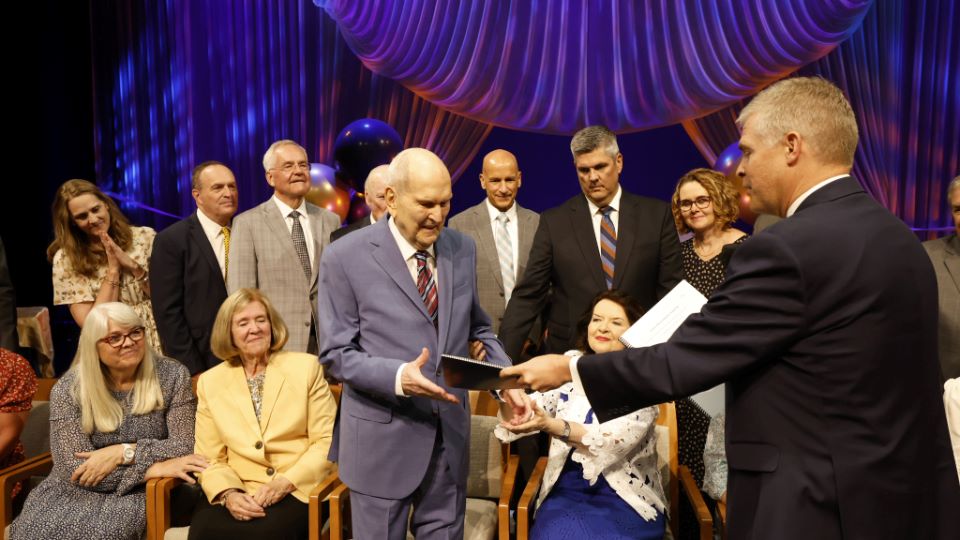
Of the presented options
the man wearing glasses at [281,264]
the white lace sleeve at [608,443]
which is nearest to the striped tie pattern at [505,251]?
the man wearing glasses at [281,264]

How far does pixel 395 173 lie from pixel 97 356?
169 cm

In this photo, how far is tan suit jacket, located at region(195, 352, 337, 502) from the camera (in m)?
3.06

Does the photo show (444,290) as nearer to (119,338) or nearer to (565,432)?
(565,432)

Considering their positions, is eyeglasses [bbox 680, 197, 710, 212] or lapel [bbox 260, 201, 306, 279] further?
lapel [bbox 260, 201, 306, 279]

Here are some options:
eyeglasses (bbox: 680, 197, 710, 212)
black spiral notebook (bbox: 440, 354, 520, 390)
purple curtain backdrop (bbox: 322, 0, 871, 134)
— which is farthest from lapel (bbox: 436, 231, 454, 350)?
purple curtain backdrop (bbox: 322, 0, 871, 134)

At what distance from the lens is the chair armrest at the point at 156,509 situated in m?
2.99

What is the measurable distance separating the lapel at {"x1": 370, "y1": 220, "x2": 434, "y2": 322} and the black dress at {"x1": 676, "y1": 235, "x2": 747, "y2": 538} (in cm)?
154

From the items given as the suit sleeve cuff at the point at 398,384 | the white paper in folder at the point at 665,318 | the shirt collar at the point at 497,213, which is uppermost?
the shirt collar at the point at 497,213

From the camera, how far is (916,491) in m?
1.58

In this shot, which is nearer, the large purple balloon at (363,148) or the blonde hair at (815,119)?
the blonde hair at (815,119)

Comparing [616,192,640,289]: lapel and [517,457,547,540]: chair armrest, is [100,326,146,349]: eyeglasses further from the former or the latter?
[616,192,640,289]: lapel

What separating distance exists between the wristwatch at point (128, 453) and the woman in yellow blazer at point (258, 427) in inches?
9.4

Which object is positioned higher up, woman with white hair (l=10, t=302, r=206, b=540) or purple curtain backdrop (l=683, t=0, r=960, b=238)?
purple curtain backdrop (l=683, t=0, r=960, b=238)

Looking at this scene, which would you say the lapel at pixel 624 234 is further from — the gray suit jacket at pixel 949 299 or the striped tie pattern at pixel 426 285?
the striped tie pattern at pixel 426 285
